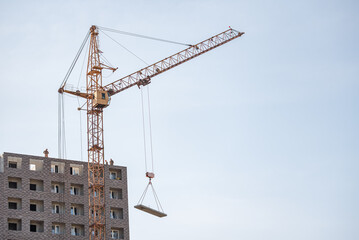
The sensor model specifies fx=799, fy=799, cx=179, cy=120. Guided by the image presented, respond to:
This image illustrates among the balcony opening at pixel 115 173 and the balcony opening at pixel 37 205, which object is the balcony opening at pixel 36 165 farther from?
the balcony opening at pixel 115 173

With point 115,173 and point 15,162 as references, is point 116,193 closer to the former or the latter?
point 115,173

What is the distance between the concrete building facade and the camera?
12675cm

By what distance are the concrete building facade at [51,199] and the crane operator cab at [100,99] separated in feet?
35.3

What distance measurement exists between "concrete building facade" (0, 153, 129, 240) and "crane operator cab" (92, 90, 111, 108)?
1075 cm

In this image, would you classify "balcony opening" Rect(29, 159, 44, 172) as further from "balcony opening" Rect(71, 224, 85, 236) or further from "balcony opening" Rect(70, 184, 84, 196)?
"balcony opening" Rect(71, 224, 85, 236)

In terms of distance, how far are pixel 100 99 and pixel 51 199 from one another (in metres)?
20.6

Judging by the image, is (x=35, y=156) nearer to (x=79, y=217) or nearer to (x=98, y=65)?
(x=79, y=217)

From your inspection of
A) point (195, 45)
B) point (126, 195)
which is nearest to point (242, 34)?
point (195, 45)

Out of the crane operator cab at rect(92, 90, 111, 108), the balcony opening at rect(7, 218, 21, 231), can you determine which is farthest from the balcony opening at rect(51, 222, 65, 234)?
the crane operator cab at rect(92, 90, 111, 108)

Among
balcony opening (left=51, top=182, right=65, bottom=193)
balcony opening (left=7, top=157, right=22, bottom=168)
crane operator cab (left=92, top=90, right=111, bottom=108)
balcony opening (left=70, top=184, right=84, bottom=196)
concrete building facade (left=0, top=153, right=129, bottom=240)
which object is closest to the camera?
concrete building facade (left=0, top=153, right=129, bottom=240)

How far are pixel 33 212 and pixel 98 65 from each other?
30531mm

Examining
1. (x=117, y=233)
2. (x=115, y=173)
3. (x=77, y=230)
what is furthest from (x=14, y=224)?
(x=115, y=173)

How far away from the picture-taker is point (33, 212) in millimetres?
128375

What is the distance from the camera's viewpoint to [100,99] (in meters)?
141
